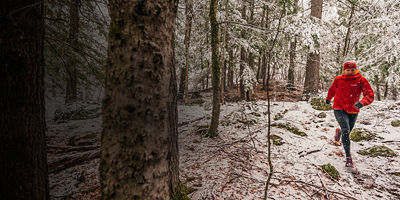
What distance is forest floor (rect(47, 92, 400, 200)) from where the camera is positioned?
274 cm

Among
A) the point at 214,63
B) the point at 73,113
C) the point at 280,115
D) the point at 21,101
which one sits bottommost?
the point at 73,113

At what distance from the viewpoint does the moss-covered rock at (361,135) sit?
4.47m

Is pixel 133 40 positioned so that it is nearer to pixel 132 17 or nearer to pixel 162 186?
pixel 132 17

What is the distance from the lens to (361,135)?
180 inches

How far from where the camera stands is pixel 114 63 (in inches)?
49.3

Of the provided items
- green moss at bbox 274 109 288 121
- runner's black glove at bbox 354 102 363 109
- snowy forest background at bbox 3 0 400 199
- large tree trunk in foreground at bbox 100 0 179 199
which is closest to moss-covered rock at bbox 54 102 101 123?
snowy forest background at bbox 3 0 400 199

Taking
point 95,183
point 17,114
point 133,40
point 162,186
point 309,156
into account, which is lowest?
point 95,183

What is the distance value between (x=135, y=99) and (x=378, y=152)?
16.9 feet

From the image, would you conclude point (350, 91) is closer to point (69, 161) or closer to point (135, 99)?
point (135, 99)

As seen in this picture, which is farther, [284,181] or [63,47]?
[63,47]

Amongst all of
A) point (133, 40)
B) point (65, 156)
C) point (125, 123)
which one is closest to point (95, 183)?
point (65, 156)

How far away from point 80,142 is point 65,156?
1070 millimetres

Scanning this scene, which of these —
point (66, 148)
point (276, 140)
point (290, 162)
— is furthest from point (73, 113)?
point (290, 162)

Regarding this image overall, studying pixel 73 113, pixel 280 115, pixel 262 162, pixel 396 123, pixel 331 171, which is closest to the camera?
pixel 331 171
